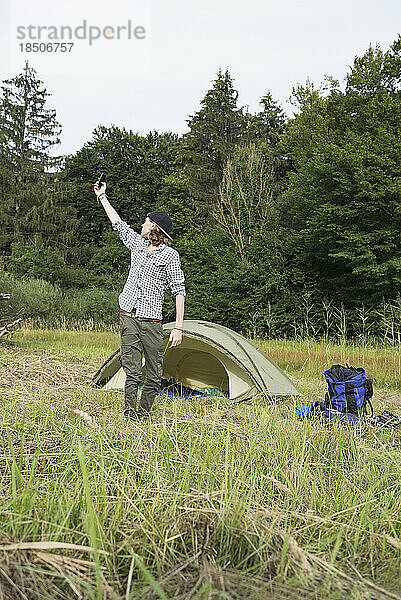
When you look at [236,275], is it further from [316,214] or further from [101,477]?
[101,477]

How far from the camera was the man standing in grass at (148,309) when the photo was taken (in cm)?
388

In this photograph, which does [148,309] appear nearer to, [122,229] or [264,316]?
[122,229]

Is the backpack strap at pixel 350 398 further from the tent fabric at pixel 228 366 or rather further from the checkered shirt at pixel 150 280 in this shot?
the checkered shirt at pixel 150 280

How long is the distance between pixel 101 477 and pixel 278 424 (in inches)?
55.8

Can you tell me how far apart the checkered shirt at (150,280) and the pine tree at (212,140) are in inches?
784

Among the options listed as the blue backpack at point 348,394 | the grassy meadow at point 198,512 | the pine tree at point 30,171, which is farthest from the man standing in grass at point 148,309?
the pine tree at point 30,171

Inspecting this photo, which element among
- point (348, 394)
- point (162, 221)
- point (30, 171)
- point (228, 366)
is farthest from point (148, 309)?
point (30, 171)

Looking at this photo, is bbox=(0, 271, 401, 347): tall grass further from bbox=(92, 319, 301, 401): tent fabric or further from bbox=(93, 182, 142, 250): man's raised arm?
bbox=(93, 182, 142, 250): man's raised arm

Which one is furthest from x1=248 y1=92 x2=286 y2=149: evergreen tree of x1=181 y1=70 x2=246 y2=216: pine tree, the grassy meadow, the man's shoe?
the grassy meadow

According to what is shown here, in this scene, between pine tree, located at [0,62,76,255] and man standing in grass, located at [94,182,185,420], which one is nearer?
man standing in grass, located at [94,182,185,420]

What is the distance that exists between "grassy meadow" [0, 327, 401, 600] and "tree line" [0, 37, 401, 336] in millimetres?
8884

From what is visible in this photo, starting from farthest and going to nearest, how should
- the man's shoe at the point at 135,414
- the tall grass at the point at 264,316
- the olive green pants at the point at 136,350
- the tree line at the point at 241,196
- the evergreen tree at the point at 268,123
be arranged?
the evergreen tree at the point at 268,123
the tree line at the point at 241,196
the tall grass at the point at 264,316
the olive green pants at the point at 136,350
the man's shoe at the point at 135,414

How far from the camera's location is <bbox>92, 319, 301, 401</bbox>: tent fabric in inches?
187

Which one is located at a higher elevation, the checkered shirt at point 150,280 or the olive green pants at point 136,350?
the checkered shirt at point 150,280
